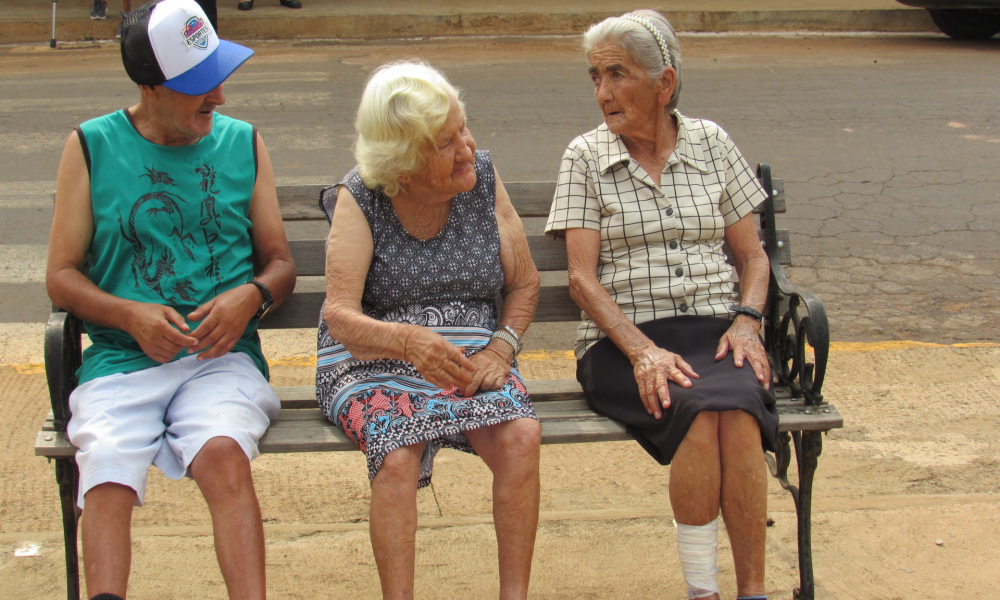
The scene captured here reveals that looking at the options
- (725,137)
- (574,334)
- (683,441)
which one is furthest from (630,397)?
(574,334)

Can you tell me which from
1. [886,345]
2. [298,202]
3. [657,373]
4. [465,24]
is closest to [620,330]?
[657,373]

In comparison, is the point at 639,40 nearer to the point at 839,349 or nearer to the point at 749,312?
the point at 749,312

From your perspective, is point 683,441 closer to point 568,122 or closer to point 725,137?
point 725,137

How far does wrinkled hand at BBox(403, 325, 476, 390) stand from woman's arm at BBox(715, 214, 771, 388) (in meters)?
0.75

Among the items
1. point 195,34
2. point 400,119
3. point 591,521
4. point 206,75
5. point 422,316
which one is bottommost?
point 591,521

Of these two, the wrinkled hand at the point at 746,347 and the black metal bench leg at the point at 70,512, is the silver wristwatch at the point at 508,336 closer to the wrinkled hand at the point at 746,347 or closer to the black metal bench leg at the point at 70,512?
the wrinkled hand at the point at 746,347

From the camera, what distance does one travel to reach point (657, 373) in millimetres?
2578

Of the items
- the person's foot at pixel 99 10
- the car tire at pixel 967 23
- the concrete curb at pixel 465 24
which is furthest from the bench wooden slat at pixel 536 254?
the person's foot at pixel 99 10

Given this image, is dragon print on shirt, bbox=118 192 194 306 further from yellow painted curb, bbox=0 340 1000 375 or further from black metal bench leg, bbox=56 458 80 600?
yellow painted curb, bbox=0 340 1000 375

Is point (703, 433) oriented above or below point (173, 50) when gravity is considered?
below

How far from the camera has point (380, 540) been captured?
89.3 inches

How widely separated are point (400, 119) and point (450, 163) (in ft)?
0.59

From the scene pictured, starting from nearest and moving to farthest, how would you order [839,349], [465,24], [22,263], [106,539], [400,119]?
[106,539]
[400,119]
[839,349]
[22,263]
[465,24]

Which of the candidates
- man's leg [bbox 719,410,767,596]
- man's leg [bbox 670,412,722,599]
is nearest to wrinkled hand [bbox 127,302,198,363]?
man's leg [bbox 670,412,722,599]
